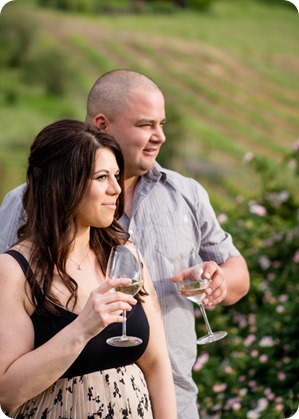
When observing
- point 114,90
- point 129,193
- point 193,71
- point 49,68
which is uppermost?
point 114,90

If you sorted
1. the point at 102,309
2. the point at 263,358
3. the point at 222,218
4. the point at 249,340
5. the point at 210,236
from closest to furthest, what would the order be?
1. the point at 102,309
2. the point at 210,236
3. the point at 263,358
4. the point at 249,340
5. the point at 222,218

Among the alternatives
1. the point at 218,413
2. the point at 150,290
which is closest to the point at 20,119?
the point at 218,413

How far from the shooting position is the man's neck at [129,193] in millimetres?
2906

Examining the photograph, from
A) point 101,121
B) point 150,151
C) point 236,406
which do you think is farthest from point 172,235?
point 236,406

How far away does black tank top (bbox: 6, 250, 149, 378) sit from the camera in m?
2.23

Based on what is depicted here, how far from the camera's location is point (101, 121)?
3.00m

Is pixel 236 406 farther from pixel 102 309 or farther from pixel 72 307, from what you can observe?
pixel 102 309

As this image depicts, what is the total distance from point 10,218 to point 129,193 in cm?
44

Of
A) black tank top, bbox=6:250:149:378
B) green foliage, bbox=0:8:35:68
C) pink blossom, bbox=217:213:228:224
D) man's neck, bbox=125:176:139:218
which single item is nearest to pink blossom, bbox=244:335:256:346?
pink blossom, bbox=217:213:228:224

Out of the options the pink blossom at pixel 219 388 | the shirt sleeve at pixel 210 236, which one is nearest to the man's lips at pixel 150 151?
the shirt sleeve at pixel 210 236

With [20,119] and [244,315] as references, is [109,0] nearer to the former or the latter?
[20,119]

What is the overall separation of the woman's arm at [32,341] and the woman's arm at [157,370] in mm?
324

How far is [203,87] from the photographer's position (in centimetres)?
1340

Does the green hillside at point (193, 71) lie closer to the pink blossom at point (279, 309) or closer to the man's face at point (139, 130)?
the pink blossom at point (279, 309)
